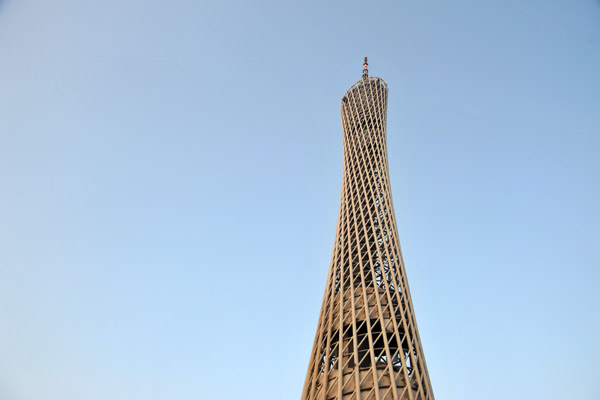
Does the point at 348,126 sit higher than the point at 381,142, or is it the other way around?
the point at 348,126

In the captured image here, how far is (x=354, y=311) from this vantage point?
2000 cm

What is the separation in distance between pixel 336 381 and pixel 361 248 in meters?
6.49

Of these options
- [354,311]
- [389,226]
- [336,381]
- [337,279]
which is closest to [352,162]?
[389,226]

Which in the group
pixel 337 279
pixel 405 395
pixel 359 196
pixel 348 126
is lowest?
pixel 405 395

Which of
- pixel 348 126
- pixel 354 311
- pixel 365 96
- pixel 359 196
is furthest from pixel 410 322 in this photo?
pixel 365 96

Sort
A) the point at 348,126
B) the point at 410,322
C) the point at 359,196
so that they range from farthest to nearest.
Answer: the point at 348,126 → the point at 359,196 → the point at 410,322

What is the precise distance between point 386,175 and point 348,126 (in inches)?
235

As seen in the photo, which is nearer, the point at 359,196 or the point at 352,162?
the point at 359,196

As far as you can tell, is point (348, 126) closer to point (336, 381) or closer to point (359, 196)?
point (359, 196)

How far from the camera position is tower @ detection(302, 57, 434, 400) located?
17.7 meters

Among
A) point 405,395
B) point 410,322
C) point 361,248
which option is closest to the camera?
point 405,395

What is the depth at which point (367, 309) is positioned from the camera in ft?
64.3

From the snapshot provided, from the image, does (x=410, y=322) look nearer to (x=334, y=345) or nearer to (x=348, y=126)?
(x=334, y=345)

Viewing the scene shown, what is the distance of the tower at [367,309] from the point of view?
17.7m
